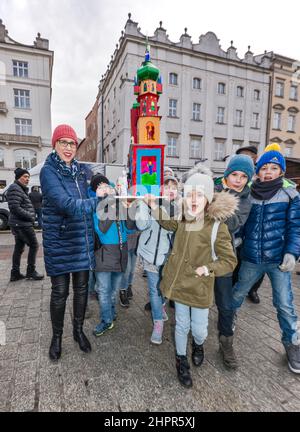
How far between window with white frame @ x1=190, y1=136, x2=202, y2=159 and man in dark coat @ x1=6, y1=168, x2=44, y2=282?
19539mm

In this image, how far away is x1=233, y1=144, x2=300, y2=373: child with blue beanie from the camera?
221 cm

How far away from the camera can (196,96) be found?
22.0m

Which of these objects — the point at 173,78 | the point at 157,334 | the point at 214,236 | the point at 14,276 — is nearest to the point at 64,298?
the point at 157,334

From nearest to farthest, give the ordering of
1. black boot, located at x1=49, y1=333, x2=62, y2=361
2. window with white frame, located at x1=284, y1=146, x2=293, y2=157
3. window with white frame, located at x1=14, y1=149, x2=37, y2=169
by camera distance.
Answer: black boot, located at x1=49, y1=333, x2=62, y2=361 → window with white frame, located at x1=14, y1=149, x2=37, y2=169 → window with white frame, located at x1=284, y1=146, x2=293, y2=157

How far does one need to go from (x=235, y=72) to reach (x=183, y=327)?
26.9 metres

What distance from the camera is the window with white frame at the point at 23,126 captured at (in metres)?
23.6

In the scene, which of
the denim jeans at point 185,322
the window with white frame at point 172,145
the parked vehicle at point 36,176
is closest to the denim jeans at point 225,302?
the denim jeans at point 185,322

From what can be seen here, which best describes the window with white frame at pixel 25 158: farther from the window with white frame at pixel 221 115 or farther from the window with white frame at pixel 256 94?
the window with white frame at pixel 256 94

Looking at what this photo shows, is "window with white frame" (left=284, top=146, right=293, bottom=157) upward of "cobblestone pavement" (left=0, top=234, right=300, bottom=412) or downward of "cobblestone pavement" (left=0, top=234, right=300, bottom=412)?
upward

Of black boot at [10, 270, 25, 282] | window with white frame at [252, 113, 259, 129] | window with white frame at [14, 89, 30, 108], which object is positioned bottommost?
black boot at [10, 270, 25, 282]

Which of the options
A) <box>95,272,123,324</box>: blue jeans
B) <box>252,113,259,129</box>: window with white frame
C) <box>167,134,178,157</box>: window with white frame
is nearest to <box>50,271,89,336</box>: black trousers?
<box>95,272,123,324</box>: blue jeans

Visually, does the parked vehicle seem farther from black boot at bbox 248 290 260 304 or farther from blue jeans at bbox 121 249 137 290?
black boot at bbox 248 290 260 304

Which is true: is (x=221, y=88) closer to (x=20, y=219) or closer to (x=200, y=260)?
(x=20, y=219)

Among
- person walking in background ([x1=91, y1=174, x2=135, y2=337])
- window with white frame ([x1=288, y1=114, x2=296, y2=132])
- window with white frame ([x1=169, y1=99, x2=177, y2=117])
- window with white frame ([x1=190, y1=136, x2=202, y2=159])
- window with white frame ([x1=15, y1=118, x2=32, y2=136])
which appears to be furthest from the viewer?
window with white frame ([x1=288, y1=114, x2=296, y2=132])
